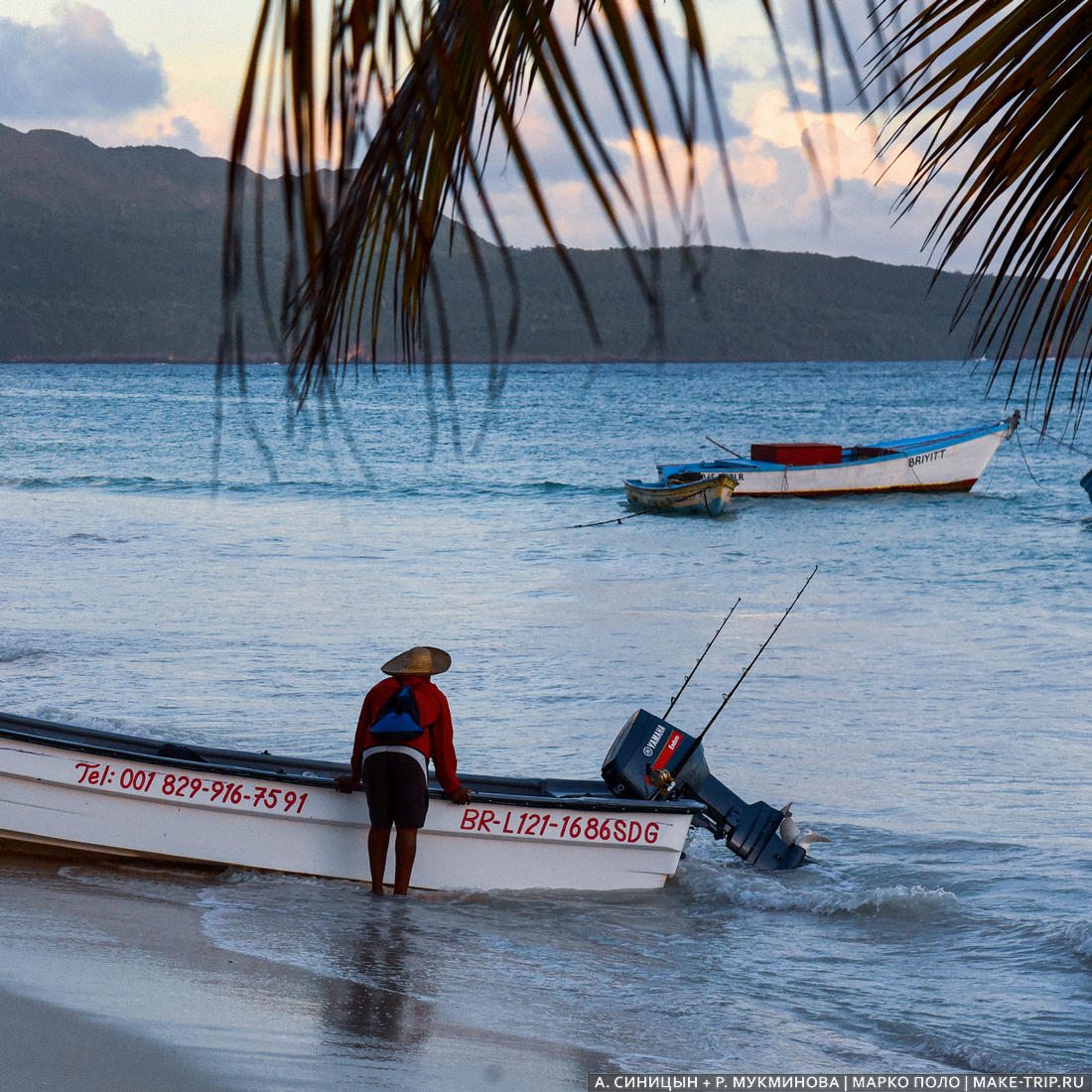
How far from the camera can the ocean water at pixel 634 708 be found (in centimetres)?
586

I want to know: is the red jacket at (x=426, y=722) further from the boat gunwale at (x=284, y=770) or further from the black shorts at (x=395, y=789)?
the boat gunwale at (x=284, y=770)

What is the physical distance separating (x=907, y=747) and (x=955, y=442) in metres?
27.1

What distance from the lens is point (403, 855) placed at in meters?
7.11

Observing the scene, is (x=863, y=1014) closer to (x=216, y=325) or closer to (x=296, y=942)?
(x=296, y=942)

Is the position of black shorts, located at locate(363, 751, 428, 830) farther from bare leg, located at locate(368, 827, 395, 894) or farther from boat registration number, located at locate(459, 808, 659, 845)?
boat registration number, located at locate(459, 808, 659, 845)

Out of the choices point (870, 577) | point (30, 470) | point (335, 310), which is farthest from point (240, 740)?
point (30, 470)

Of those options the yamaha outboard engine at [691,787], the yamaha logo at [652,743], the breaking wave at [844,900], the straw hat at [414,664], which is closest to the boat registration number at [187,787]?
the straw hat at [414,664]

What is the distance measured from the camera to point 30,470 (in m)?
43.8

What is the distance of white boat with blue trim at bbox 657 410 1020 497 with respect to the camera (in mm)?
34812

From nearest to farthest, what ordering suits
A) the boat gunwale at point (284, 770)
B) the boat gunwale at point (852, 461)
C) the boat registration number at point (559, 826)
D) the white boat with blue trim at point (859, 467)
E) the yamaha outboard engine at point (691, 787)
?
the boat gunwale at point (284, 770), the boat registration number at point (559, 826), the yamaha outboard engine at point (691, 787), the boat gunwale at point (852, 461), the white boat with blue trim at point (859, 467)

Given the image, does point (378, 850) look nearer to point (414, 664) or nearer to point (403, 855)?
point (403, 855)

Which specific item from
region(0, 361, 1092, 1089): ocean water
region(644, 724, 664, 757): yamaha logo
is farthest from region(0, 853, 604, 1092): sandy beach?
region(644, 724, 664, 757): yamaha logo

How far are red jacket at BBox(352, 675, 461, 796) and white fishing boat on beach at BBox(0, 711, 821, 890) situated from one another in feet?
1.06

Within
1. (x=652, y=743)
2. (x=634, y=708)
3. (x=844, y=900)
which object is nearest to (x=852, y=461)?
(x=634, y=708)
